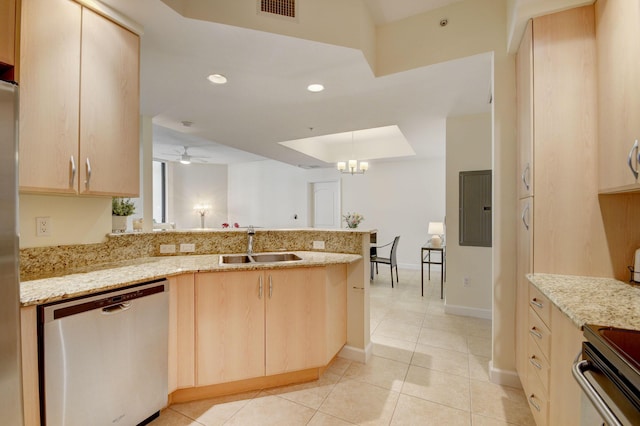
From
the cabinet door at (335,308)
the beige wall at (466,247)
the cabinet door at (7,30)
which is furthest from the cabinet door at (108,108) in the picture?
the beige wall at (466,247)

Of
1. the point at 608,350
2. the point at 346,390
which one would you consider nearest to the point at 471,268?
the point at 346,390

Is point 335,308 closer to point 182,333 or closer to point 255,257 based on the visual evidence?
point 255,257

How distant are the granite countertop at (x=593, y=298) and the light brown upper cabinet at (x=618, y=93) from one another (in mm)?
478

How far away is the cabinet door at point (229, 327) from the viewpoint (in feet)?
6.02

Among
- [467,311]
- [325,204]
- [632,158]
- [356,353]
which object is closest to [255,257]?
[356,353]

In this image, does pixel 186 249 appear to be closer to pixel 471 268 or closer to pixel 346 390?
pixel 346 390

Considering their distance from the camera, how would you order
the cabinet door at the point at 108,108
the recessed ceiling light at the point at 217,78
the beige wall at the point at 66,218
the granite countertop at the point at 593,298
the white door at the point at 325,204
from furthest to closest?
the white door at the point at 325,204 → the recessed ceiling light at the point at 217,78 → the beige wall at the point at 66,218 → the cabinet door at the point at 108,108 → the granite countertop at the point at 593,298

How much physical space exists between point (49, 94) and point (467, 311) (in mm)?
4227

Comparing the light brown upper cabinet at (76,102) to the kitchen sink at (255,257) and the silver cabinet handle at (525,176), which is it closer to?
the kitchen sink at (255,257)

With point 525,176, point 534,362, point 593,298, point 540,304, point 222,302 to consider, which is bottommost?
point 534,362

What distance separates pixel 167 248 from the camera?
2.33 m

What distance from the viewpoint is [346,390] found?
1.99 m

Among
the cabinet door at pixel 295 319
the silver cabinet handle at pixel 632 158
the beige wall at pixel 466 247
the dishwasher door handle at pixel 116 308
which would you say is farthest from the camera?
the beige wall at pixel 466 247

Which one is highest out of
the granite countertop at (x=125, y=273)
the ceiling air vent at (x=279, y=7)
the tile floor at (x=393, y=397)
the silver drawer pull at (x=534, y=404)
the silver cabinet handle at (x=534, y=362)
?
the ceiling air vent at (x=279, y=7)
